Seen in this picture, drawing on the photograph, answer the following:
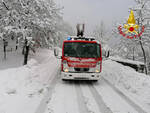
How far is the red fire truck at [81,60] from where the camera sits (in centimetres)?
680

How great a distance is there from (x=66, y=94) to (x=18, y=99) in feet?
6.37

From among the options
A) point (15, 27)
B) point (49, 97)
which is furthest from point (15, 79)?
point (15, 27)

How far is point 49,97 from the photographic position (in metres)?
5.16

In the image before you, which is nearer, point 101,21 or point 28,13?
point 28,13

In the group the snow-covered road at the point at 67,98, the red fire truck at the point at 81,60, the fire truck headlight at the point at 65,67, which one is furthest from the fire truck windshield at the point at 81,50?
the snow-covered road at the point at 67,98

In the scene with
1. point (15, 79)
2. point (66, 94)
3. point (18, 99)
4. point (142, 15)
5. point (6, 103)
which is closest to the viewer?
point (6, 103)

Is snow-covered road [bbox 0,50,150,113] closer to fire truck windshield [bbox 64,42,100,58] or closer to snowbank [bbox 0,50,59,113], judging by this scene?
snowbank [bbox 0,50,59,113]

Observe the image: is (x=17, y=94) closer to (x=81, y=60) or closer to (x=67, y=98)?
(x=67, y=98)

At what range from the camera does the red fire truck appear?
6797 mm

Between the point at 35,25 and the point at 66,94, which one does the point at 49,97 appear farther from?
the point at 35,25

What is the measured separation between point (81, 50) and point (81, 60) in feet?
2.14

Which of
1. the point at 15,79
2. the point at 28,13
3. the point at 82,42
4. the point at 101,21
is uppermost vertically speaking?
the point at 101,21

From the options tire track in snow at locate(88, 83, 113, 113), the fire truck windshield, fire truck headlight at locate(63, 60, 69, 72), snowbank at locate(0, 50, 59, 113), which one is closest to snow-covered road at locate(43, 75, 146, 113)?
tire track in snow at locate(88, 83, 113, 113)

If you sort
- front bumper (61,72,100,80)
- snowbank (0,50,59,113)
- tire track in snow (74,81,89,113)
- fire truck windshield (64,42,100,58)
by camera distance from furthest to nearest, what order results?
fire truck windshield (64,42,100,58), front bumper (61,72,100,80), tire track in snow (74,81,89,113), snowbank (0,50,59,113)
